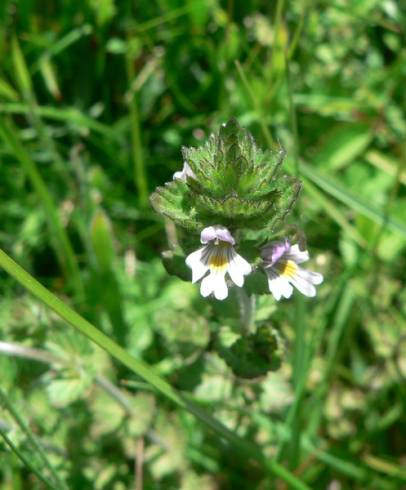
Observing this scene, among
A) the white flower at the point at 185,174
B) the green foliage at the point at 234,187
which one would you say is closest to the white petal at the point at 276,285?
the green foliage at the point at 234,187

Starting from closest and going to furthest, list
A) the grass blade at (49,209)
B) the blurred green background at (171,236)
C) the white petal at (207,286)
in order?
the white petal at (207,286) → the blurred green background at (171,236) → the grass blade at (49,209)

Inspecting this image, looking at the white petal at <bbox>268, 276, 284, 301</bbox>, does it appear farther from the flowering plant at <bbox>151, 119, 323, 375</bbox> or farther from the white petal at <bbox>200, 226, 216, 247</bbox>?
the white petal at <bbox>200, 226, 216, 247</bbox>

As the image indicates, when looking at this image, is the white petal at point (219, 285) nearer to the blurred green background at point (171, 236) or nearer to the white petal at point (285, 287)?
the white petal at point (285, 287)

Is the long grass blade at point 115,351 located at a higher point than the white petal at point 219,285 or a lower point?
lower

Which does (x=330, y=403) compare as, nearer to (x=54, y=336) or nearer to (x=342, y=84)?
(x=54, y=336)

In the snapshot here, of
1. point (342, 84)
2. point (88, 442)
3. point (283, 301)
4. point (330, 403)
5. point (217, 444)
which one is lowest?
point (88, 442)

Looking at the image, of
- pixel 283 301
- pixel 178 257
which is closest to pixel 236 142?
pixel 178 257

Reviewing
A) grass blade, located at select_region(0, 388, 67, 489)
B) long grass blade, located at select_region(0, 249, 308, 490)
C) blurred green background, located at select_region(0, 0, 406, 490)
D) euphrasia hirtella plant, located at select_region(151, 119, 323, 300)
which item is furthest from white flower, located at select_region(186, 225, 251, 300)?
grass blade, located at select_region(0, 388, 67, 489)
